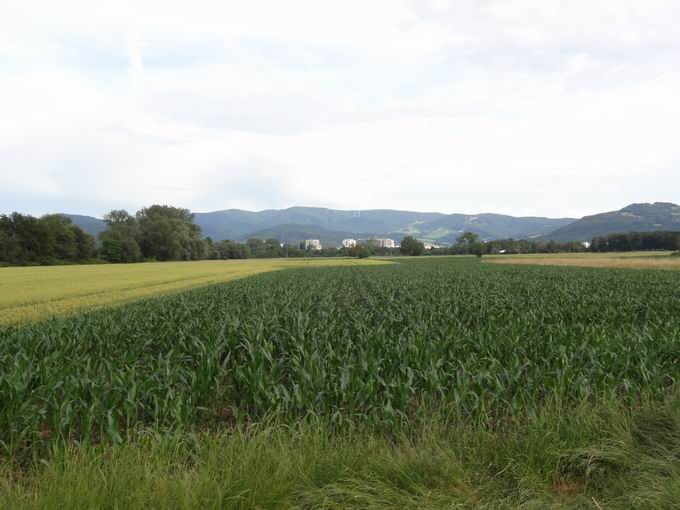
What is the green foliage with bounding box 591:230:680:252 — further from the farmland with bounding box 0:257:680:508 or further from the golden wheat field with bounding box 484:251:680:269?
the farmland with bounding box 0:257:680:508

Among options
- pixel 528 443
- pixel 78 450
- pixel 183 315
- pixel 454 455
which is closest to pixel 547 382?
pixel 528 443

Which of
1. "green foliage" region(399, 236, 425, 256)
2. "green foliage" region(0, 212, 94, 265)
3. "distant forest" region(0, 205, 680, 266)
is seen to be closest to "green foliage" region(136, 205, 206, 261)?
"distant forest" region(0, 205, 680, 266)

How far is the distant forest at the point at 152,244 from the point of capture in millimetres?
89375

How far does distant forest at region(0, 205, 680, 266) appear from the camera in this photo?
89.4 metres

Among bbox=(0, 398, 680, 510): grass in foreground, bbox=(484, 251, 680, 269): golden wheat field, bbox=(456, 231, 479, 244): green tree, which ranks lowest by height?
bbox=(484, 251, 680, 269): golden wheat field

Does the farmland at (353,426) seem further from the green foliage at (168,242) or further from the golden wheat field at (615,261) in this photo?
the green foliage at (168,242)

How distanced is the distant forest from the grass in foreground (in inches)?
4020

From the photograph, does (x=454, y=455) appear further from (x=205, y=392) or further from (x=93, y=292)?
(x=93, y=292)

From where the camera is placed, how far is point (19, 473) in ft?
14.8

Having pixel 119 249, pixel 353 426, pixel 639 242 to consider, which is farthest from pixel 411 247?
pixel 353 426

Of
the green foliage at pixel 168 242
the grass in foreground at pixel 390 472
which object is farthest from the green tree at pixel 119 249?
the grass in foreground at pixel 390 472

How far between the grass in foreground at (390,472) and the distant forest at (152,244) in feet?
335

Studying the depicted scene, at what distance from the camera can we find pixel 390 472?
12.9ft

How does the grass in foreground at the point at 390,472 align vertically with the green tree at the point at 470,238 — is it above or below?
below
